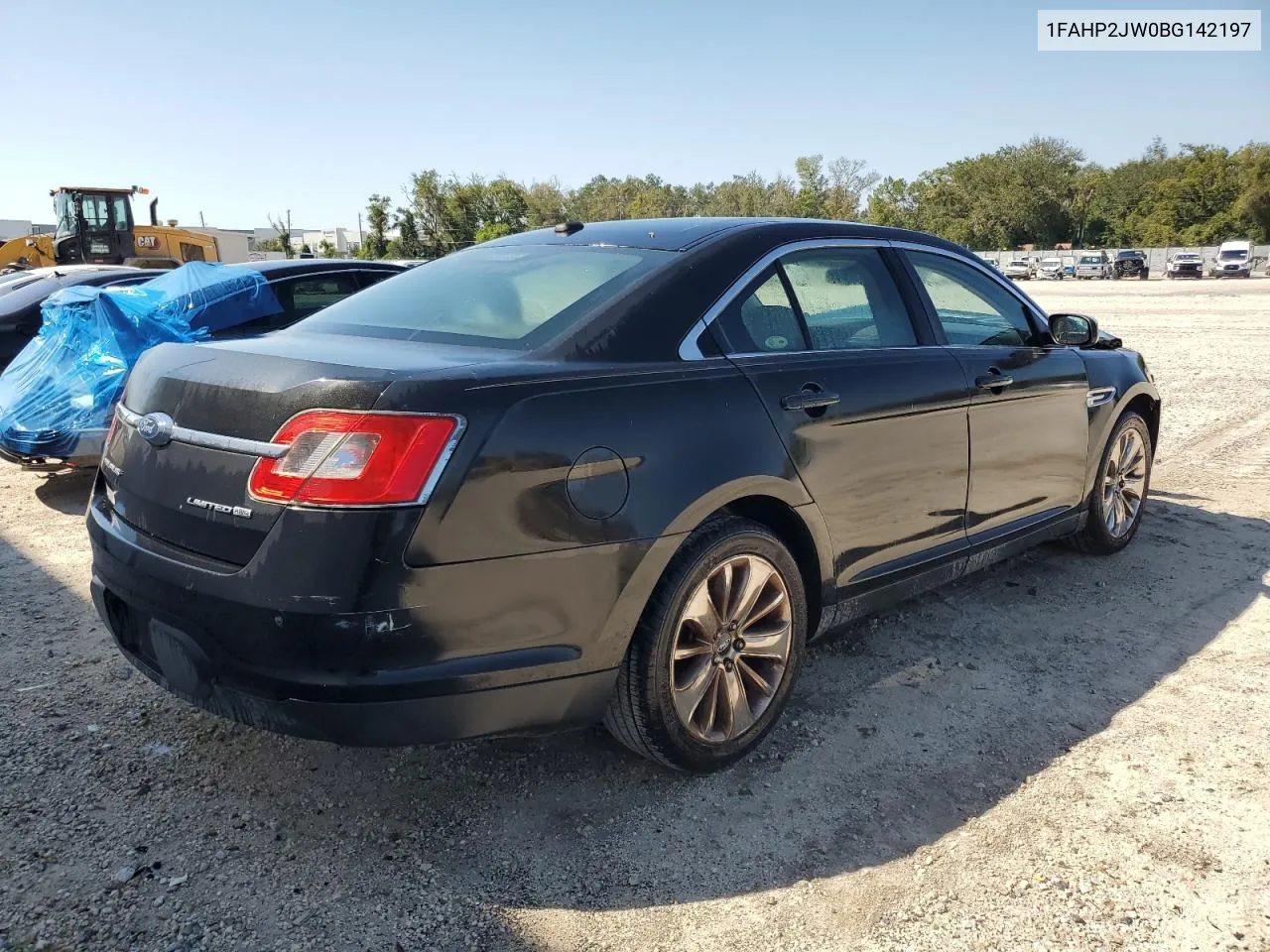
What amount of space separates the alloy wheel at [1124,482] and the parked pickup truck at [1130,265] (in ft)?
184

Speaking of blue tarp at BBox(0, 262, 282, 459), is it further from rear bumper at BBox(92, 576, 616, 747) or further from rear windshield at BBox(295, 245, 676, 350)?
rear bumper at BBox(92, 576, 616, 747)

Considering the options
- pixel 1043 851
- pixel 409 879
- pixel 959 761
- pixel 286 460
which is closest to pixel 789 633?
pixel 959 761

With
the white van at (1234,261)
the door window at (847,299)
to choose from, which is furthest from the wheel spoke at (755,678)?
the white van at (1234,261)

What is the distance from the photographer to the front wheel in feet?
8.68

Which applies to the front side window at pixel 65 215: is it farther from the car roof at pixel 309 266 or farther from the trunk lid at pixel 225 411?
the trunk lid at pixel 225 411

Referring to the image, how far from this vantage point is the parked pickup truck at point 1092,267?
180 ft

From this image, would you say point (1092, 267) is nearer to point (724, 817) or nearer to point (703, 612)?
point (703, 612)

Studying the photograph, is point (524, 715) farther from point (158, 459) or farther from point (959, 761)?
point (959, 761)

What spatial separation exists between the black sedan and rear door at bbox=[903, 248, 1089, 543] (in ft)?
0.15

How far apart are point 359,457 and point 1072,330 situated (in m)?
3.53

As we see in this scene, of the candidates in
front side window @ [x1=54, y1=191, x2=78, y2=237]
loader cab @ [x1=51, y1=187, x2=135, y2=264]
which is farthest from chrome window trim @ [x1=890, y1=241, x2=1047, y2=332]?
front side window @ [x1=54, y1=191, x2=78, y2=237]

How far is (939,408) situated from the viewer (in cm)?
356

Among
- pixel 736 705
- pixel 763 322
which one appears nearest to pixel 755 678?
pixel 736 705

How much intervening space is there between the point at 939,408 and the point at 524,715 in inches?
78.8
